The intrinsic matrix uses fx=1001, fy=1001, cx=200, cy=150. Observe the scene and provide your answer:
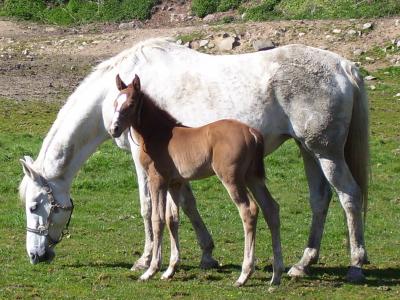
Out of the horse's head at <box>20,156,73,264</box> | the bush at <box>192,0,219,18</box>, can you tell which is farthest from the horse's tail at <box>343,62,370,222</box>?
the bush at <box>192,0,219,18</box>

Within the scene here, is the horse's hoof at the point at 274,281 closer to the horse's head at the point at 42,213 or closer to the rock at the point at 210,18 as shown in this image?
the horse's head at the point at 42,213

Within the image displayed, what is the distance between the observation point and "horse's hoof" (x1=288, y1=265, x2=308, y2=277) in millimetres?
10234

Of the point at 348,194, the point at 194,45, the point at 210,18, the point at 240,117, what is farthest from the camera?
the point at 210,18

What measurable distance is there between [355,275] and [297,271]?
2.12ft

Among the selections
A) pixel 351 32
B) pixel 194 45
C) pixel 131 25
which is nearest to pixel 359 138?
pixel 351 32

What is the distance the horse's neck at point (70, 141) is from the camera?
35.3 ft

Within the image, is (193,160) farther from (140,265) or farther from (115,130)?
(140,265)

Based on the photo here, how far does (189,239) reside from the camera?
12406mm

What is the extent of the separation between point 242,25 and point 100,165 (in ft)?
52.0

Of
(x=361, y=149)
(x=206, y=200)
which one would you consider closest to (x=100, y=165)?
(x=206, y=200)

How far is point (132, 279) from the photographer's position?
995 cm

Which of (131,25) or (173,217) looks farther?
(131,25)

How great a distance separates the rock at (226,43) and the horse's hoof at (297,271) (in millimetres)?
20048

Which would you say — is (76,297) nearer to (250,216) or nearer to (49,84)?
(250,216)
